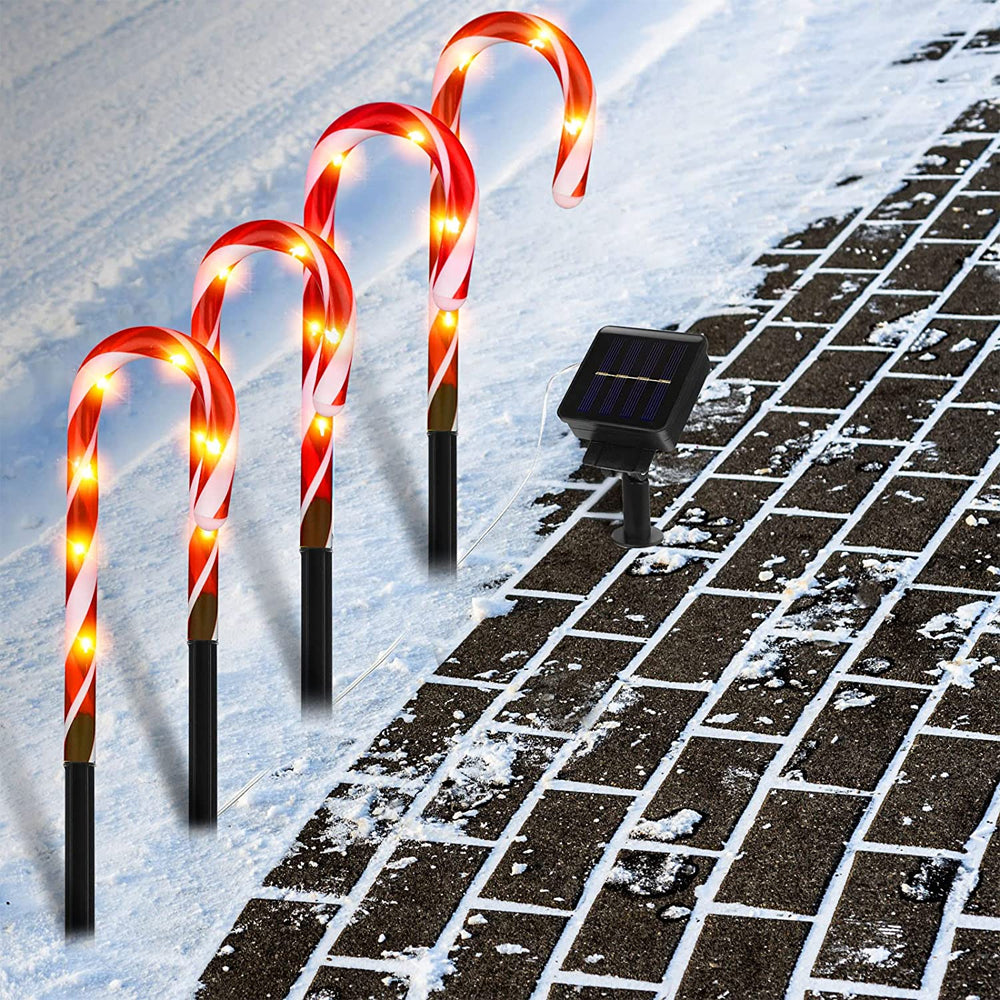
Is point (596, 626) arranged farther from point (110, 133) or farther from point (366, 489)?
point (110, 133)

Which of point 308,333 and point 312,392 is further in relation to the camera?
point 308,333

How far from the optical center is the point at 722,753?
5473 mm

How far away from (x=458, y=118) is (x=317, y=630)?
1.91 meters

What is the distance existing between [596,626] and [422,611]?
0.65 m

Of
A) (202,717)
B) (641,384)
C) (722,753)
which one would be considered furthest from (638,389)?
(202,717)

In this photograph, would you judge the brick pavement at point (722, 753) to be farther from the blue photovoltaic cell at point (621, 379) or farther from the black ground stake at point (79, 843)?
the blue photovoltaic cell at point (621, 379)

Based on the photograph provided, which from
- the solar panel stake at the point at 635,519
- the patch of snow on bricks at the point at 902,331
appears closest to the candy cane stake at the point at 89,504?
the solar panel stake at the point at 635,519

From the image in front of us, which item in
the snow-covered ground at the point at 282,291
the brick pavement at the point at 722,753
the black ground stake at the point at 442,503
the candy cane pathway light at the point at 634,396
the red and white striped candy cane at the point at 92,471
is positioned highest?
Answer: the red and white striped candy cane at the point at 92,471

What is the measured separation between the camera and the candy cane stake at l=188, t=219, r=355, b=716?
5133 mm

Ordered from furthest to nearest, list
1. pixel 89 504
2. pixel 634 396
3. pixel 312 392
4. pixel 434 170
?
pixel 634 396
pixel 434 170
pixel 312 392
pixel 89 504

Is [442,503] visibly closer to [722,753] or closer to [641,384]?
[641,384]

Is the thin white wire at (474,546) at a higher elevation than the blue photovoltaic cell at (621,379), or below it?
below

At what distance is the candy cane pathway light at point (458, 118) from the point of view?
604cm

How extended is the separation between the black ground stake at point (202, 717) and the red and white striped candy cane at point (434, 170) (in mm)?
1181
